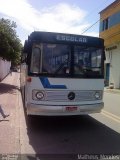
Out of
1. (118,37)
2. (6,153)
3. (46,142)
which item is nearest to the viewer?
(6,153)

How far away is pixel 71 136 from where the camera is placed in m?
8.52

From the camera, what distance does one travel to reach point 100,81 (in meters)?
9.52

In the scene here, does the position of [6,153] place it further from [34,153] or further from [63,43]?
[63,43]

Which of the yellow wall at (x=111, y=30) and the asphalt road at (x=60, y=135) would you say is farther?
the yellow wall at (x=111, y=30)

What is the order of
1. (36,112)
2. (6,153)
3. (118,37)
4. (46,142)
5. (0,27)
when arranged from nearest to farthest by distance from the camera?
(6,153) < (46,142) < (36,112) < (0,27) < (118,37)

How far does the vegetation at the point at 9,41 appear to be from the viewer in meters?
22.0

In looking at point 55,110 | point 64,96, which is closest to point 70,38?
point 64,96

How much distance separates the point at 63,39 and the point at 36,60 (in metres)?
1.03

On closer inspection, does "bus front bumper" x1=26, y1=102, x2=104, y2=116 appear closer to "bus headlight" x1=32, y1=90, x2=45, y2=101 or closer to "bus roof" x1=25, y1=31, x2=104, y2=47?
A: "bus headlight" x1=32, y1=90, x2=45, y2=101

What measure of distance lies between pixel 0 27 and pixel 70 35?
1396 centimetres

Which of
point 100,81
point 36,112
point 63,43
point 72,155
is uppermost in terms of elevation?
point 63,43

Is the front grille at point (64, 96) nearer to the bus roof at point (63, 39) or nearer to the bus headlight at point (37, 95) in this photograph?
the bus headlight at point (37, 95)

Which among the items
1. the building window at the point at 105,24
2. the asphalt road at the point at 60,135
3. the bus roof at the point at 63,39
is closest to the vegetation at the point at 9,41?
the asphalt road at the point at 60,135

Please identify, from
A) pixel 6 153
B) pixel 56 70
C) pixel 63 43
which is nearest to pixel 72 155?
pixel 6 153
